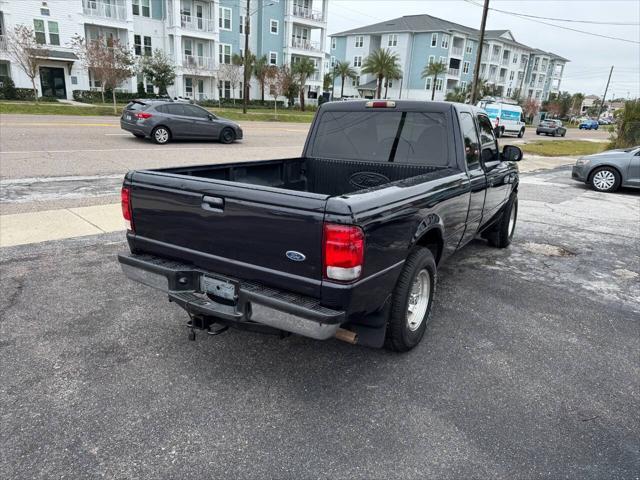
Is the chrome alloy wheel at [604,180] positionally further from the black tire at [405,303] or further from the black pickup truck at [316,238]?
the black tire at [405,303]

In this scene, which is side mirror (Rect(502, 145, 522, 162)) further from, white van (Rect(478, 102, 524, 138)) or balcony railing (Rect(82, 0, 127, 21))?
balcony railing (Rect(82, 0, 127, 21))

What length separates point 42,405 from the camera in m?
2.91

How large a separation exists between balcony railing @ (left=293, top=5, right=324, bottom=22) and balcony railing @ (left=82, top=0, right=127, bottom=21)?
2055cm

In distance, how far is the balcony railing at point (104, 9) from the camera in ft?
130

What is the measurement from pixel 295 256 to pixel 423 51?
72.7 metres

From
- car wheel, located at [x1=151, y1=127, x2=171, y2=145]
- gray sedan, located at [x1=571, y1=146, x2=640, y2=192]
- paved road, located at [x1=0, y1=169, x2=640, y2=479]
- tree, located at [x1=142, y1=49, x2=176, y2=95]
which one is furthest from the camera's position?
tree, located at [x1=142, y1=49, x2=176, y2=95]

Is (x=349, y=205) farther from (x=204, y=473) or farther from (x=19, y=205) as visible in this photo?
(x=19, y=205)

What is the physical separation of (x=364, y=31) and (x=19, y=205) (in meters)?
73.5

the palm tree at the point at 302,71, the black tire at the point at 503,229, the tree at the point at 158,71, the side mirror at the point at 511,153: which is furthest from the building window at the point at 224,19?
the side mirror at the point at 511,153

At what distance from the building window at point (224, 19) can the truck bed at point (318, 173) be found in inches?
1961

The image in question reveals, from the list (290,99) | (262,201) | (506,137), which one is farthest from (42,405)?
(290,99)

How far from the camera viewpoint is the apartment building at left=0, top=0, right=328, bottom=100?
37.3 metres

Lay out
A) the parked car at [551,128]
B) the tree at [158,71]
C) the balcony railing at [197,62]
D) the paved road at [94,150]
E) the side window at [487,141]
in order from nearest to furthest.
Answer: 1. the side window at [487,141]
2. the paved road at [94,150]
3. the tree at [158,71]
4. the parked car at [551,128]
5. the balcony railing at [197,62]

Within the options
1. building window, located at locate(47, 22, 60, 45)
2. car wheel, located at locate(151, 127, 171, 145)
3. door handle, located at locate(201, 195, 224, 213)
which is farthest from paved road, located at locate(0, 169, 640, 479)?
building window, located at locate(47, 22, 60, 45)
